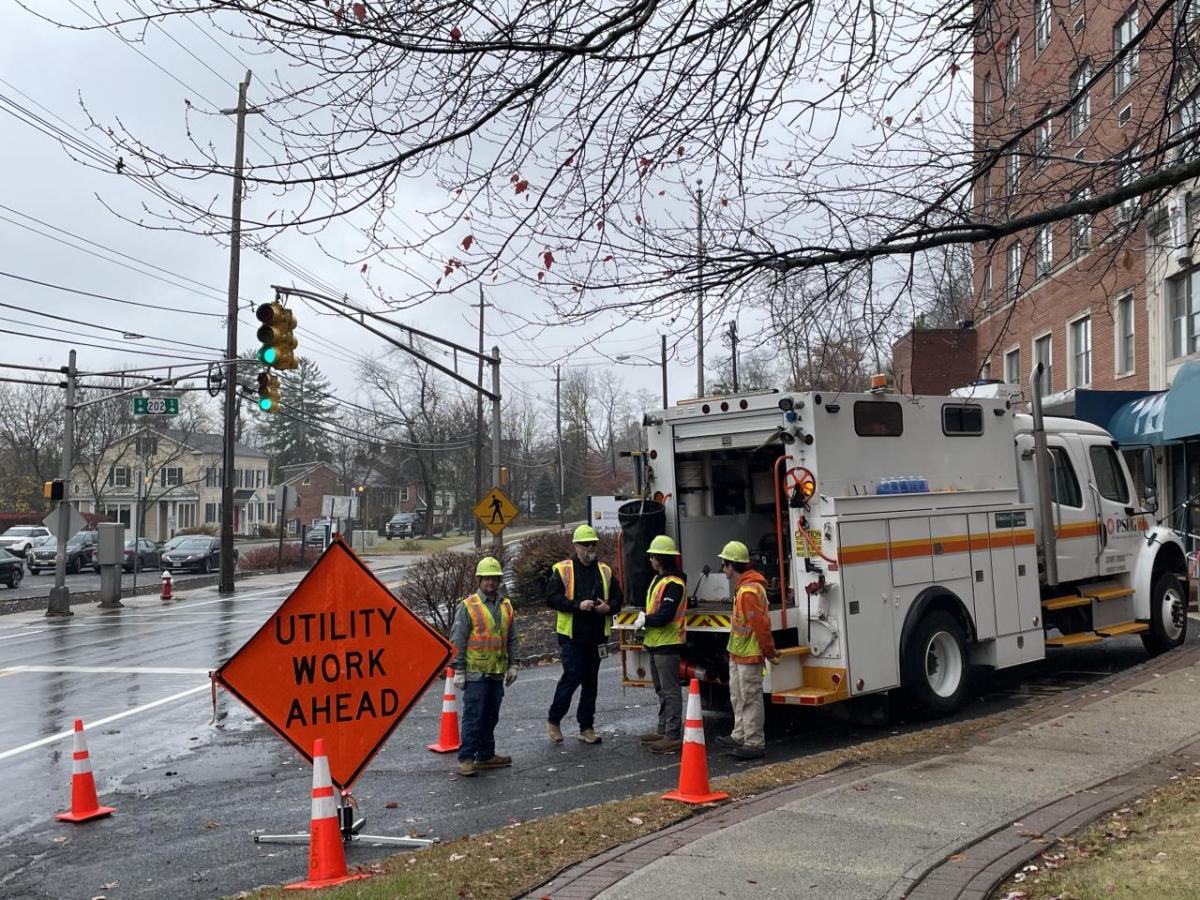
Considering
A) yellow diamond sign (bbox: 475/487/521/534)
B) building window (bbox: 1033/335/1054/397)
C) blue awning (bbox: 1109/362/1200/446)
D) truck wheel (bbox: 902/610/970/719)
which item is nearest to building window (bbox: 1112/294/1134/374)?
blue awning (bbox: 1109/362/1200/446)

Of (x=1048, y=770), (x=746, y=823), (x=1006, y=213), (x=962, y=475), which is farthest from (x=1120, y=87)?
(x=746, y=823)

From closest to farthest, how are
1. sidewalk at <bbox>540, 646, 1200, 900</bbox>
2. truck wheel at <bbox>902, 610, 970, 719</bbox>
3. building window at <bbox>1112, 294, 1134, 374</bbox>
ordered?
sidewalk at <bbox>540, 646, 1200, 900</bbox> → truck wheel at <bbox>902, 610, 970, 719</bbox> → building window at <bbox>1112, 294, 1134, 374</bbox>

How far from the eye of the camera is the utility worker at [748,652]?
338 inches

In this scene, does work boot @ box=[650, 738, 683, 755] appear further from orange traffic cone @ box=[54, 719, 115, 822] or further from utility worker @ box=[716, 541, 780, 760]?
orange traffic cone @ box=[54, 719, 115, 822]

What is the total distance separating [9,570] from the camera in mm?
36906

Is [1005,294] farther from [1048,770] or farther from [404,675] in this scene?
[404,675]

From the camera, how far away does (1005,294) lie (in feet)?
27.9

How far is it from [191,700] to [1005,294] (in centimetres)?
1021

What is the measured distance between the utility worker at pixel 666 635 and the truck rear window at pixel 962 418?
9.53 ft

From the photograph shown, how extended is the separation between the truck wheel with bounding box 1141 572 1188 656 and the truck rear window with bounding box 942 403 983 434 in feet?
13.0

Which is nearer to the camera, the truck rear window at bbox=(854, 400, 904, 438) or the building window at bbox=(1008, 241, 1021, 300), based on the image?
the building window at bbox=(1008, 241, 1021, 300)

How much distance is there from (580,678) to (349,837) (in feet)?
10.5

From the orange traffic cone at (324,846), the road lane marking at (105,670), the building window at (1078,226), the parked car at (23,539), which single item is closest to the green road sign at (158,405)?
the road lane marking at (105,670)

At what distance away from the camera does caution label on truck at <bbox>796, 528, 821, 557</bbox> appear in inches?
357
